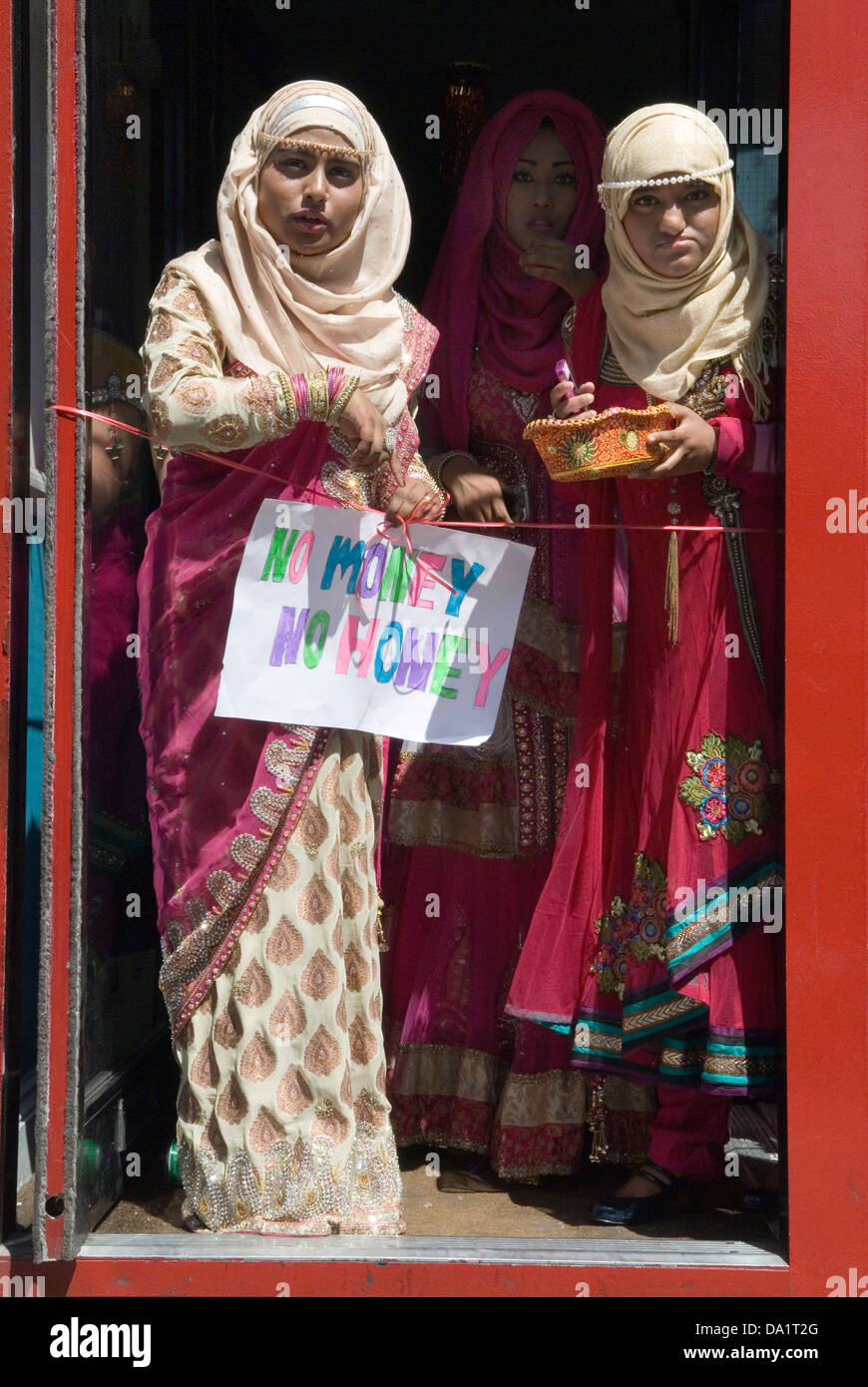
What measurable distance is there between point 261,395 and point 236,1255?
1571mm

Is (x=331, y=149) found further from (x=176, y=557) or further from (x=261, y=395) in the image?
(x=176, y=557)

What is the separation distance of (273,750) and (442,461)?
0.84 metres

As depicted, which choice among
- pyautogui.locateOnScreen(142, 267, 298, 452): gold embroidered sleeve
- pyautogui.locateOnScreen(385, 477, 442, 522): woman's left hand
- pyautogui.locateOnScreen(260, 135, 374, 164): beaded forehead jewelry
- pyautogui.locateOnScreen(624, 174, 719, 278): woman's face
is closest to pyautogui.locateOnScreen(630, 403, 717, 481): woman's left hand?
pyautogui.locateOnScreen(624, 174, 719, 278): woman's face

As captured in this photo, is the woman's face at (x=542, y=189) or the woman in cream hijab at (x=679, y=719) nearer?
the woman in cream hijab at (x=679, y=719)

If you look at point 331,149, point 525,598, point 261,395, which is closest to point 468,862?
point 525,598

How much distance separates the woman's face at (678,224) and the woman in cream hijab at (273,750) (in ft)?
1.68

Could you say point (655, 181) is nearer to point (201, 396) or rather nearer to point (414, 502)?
point (414, 502)

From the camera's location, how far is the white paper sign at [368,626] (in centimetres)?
305

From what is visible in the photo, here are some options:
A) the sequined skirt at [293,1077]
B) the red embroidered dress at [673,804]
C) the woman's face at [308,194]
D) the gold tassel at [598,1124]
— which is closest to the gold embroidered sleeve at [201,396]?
the woman's face at [308,194]

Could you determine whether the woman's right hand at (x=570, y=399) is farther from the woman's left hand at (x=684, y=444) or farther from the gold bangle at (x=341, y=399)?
the gold bangle at (x=341, y=399)

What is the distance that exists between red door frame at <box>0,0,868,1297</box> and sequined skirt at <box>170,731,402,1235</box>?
7.0 inches

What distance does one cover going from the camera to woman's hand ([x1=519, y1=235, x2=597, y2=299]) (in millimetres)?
3453

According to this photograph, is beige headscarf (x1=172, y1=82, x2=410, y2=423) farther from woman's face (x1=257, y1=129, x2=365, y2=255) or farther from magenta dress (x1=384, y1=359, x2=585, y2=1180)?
magenta dress (x1=384, y1=359, x2=585, y2=1180)

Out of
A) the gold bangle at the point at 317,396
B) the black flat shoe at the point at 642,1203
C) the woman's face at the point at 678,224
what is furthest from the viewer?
the black flat shoe at the point at 642,1203
